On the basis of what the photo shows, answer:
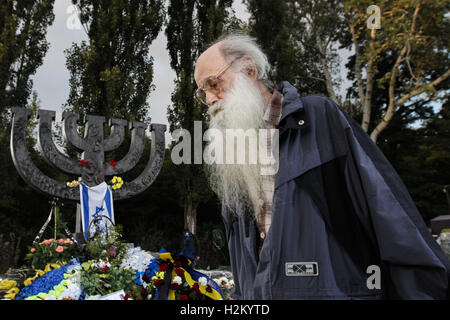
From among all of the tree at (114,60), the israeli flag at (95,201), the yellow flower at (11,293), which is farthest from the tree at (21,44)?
the yellow flower at (11,293)

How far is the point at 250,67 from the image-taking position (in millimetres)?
1487

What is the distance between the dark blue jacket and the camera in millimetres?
867

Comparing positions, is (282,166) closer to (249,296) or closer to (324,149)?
(324,149)

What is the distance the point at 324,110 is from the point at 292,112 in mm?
95

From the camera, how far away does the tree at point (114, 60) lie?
11242mm

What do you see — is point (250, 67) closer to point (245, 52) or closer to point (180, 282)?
point (245, 52)

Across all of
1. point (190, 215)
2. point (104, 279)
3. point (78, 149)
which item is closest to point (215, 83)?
point (104, 279)

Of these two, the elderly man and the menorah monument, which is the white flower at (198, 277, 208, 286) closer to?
the elderly man

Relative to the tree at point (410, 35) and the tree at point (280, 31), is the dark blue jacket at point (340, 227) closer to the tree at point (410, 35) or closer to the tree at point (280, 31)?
the tree at point (410, 35)

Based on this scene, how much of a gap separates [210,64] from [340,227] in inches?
32.2

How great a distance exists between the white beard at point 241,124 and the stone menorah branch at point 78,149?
671 cm

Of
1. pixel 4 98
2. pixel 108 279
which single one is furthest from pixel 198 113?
Answer: pixel 108 279

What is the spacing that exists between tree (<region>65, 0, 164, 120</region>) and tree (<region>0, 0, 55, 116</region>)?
5.65ft

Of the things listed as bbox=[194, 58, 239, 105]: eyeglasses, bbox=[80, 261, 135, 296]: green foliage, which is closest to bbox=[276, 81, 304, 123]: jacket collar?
bbox=[194, 58, 239, 105]: eyeglasses
